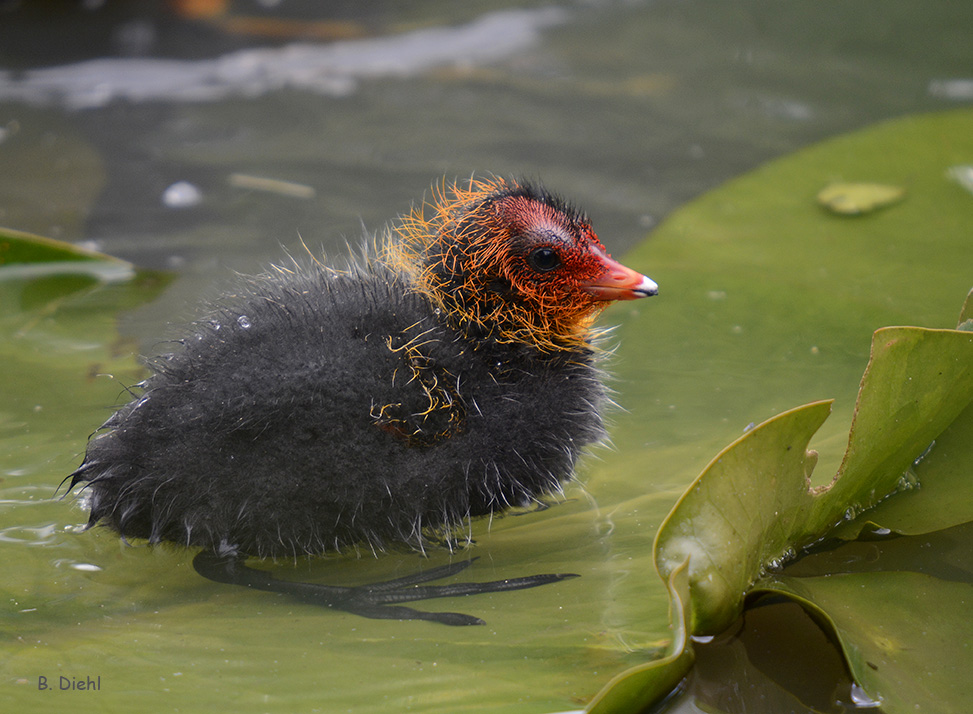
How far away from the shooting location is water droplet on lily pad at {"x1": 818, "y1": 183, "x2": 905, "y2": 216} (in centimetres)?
233

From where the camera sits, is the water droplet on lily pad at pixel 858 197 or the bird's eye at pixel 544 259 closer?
the bird's eye at pixel 544 259

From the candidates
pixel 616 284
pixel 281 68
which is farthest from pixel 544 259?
pixel 281 68

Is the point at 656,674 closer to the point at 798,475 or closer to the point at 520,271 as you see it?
the point at 798,475

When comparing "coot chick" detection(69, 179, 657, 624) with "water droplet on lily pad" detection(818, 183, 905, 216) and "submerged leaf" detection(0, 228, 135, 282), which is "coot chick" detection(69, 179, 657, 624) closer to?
"submerged leaf" detection(0, 228, 135, 282)

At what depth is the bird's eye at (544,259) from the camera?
5.23 ft

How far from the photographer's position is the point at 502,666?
47.3 inches

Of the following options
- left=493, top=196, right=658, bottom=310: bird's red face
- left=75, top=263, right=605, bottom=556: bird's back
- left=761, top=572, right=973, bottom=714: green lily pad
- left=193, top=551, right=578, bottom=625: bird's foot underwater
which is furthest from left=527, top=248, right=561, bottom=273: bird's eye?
left=761, top=572, right=973, bottom=714: green lily pad

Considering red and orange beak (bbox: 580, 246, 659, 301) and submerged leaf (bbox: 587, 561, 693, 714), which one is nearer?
submerged leaf (bbox: 587, 561, 693, 714)

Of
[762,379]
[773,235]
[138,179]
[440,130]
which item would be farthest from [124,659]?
[440,130]

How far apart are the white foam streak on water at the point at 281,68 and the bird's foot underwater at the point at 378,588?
2.43m

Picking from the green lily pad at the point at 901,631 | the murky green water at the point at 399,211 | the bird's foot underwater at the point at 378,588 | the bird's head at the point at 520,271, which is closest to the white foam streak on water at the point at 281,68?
the murky green water at the point at 399,211

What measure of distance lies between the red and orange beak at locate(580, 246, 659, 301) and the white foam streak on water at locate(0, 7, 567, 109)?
2.20 m

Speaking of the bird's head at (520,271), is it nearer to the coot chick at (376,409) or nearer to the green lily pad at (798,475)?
the coot chick at (376,409)

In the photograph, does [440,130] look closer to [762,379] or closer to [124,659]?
[762,379]
